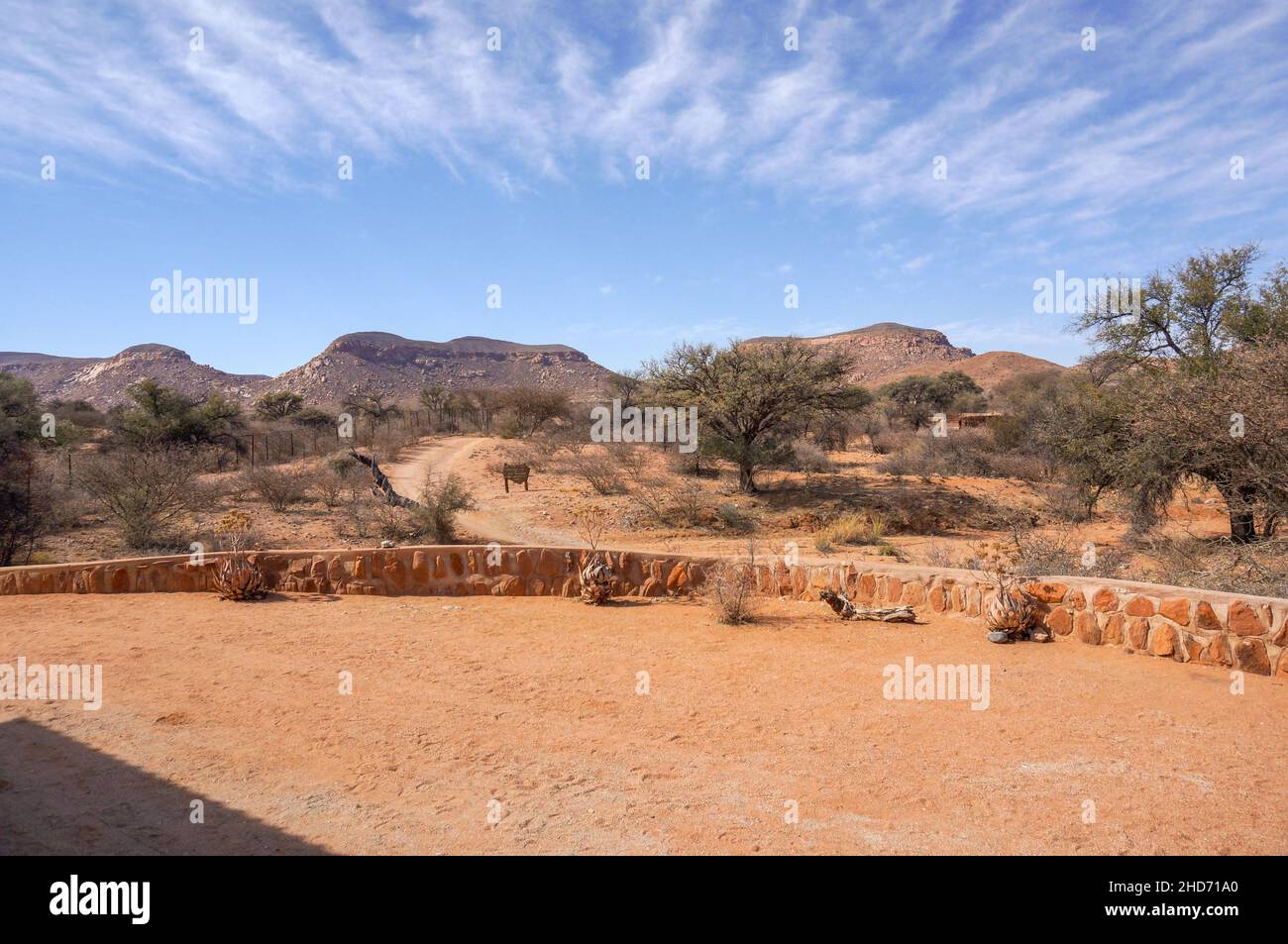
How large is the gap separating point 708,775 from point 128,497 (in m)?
12.8

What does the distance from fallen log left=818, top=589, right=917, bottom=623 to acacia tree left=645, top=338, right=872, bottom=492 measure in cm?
1214

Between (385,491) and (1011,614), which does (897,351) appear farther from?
(1011,614)

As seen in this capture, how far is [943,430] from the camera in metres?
27.3

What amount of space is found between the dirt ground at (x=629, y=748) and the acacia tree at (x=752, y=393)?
43.7ft

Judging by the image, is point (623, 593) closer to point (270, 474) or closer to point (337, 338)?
point (270, 474)

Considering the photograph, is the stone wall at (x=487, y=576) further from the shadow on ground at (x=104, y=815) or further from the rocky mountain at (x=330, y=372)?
the rocky mountain at (x=330, y=372)

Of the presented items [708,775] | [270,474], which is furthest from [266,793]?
[270,474]

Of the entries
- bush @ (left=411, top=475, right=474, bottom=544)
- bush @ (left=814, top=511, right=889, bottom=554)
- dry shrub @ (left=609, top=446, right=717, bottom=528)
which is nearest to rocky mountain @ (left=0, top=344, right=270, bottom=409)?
dry shrub @ (left=609, top=446, right=717, bottom=528)

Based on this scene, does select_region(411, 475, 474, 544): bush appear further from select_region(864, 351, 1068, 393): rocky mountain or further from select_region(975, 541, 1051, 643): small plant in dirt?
select_region(864, 351, 1068, 393): rocky mountain

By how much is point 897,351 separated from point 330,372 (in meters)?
61.3

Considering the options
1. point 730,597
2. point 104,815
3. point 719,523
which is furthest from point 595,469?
point 104,815

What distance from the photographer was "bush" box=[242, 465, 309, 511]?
1652 centimetres

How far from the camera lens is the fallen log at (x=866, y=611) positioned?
21.6ft

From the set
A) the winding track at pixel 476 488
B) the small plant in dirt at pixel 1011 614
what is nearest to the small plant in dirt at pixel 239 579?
the winding track at pixel 476 488
